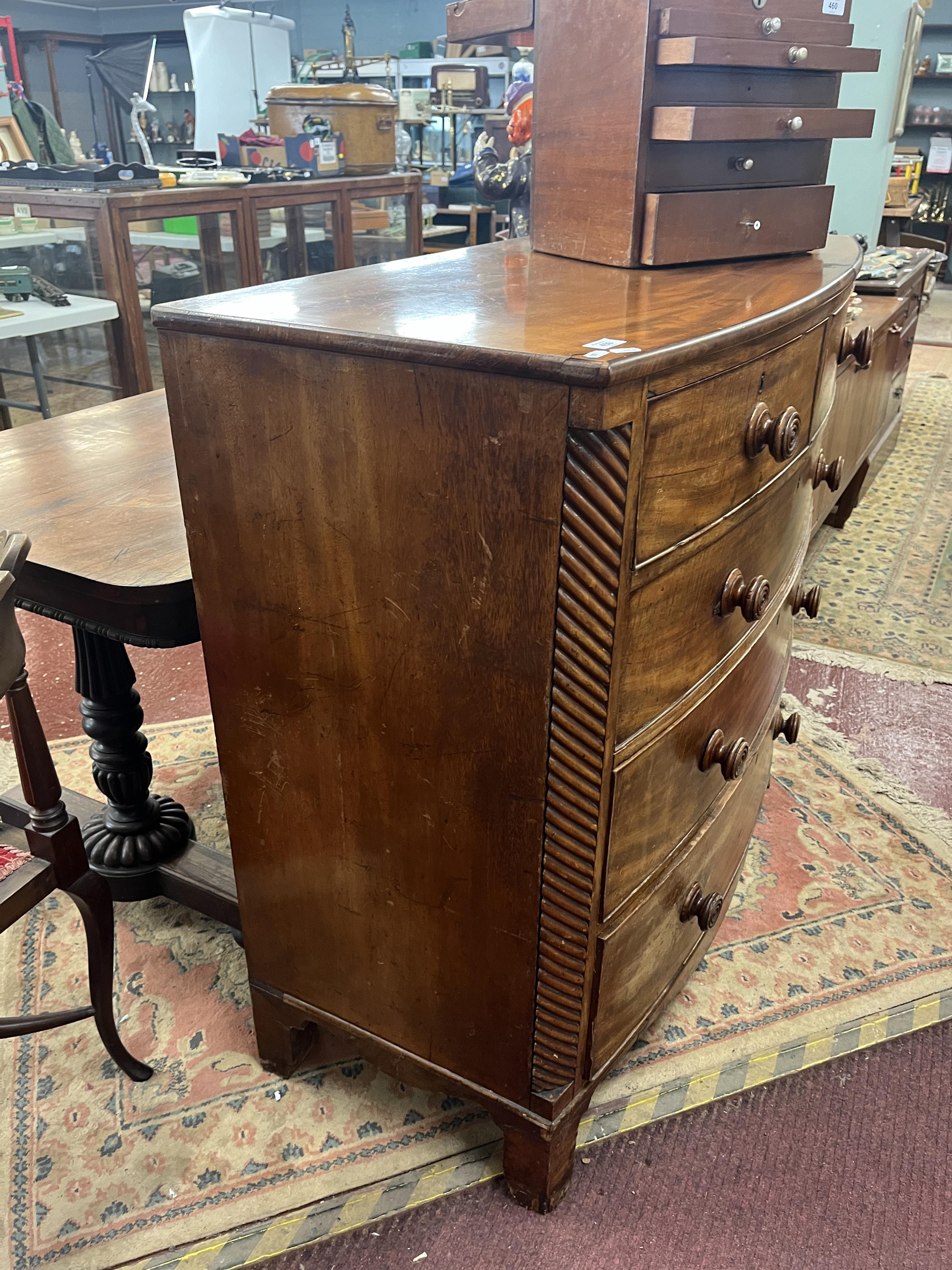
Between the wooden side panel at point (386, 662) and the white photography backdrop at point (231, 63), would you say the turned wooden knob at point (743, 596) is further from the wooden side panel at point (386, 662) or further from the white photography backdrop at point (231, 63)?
the white photography backdrop at point (231, 63)

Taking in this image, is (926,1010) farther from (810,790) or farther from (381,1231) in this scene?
(381,1231)

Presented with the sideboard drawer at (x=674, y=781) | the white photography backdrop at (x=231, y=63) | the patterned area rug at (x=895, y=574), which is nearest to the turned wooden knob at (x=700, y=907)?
the sideboard drawer at (x=674, y=781)

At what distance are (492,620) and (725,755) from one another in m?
0.51

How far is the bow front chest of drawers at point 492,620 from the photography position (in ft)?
3.08

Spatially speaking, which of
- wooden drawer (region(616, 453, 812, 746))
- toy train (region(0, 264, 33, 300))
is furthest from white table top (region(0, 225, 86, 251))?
wooden drawer (region(616, 453, 812, 746))

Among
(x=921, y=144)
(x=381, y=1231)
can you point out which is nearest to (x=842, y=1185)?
(x=381, y=1231)

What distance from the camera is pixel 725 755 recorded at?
52.6 inches

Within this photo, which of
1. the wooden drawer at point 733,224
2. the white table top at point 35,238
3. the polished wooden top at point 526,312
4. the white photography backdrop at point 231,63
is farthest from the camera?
the white photography backdrop at point 231,63

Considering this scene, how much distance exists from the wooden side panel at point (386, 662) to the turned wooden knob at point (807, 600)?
0.85 metres

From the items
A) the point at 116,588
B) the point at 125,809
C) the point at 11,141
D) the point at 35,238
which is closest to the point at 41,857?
the point at 116,588

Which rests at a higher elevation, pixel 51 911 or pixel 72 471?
pixel 72 471

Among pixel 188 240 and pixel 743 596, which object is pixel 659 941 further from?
pixel 188 240

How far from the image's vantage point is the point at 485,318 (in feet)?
3.34

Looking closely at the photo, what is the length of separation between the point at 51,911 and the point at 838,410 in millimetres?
2577
